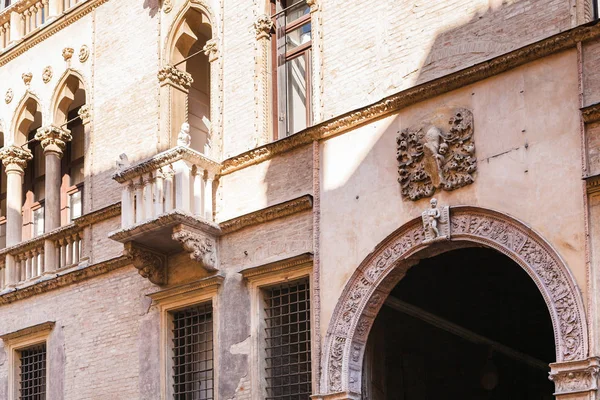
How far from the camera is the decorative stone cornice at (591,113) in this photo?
413 inches

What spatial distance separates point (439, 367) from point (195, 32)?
5.82 metres

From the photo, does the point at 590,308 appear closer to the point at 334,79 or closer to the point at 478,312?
the point at 334,79

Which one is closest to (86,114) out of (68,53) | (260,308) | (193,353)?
(68,53)

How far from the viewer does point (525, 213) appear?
35.8 ft

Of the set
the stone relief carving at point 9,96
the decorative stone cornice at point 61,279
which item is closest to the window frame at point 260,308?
the decorative stone cornice at point 61,279

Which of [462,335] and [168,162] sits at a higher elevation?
[168,162]

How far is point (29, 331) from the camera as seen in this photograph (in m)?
16.3

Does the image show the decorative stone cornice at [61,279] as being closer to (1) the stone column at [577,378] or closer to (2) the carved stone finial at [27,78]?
(2) the carved stone finial at [27,78]

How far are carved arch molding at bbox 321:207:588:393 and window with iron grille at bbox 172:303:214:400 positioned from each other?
2.34 m

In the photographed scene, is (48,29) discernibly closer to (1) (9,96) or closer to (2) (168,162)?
(1) (9,96)

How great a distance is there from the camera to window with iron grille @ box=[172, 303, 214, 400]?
1405cm

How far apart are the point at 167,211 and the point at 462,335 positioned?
470 centimetres

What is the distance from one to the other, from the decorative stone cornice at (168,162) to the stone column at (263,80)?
730 millimetres

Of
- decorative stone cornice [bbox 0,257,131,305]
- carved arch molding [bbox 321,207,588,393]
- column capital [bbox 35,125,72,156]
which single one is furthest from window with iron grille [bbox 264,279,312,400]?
column capital [bbox 35,125,72,156]
